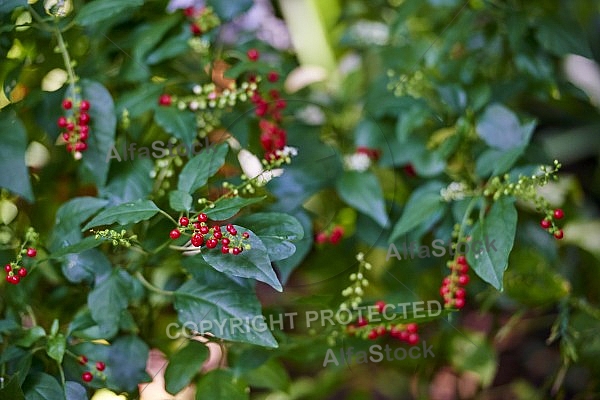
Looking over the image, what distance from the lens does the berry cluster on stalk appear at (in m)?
0.75

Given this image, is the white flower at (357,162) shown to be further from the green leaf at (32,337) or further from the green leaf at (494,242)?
the green leaf at (32,337)

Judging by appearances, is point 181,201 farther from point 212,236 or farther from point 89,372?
point 89,372

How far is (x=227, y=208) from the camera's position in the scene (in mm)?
651

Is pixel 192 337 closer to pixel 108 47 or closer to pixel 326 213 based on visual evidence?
pixel 326 213

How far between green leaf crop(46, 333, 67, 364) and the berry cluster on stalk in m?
0.03

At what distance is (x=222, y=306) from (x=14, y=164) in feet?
1.03

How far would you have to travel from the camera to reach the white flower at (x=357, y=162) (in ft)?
3.34

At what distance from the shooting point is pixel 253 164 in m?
0.88

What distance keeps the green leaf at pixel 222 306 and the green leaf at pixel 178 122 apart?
0.51 ft

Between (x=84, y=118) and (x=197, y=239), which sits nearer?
(x=197, y=239)

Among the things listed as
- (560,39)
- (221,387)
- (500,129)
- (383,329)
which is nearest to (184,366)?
(221,387)

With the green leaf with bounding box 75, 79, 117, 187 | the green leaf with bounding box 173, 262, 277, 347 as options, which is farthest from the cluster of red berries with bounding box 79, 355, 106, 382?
the green leaf with bounding box 75, 79, 117, 187

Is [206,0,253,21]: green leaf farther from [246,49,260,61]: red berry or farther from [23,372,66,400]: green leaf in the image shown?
[23,372,66,400]: green leaf

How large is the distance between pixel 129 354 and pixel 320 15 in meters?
1.00
